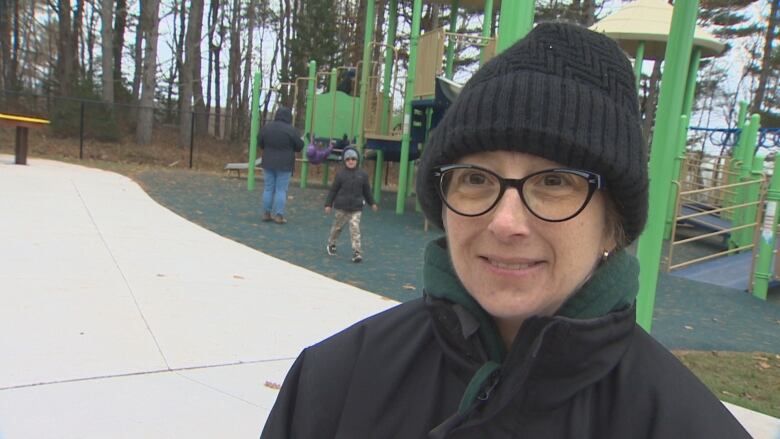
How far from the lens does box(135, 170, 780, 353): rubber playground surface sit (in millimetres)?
5746

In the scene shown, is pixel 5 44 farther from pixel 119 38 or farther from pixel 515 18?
pixel 515 18

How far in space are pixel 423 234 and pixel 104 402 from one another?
7.43 meters

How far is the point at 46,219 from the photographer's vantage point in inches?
279

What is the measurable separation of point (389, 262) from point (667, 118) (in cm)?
503

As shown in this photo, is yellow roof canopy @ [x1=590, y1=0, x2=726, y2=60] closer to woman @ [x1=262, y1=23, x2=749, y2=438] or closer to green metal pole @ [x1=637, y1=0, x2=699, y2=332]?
green metal pole @ [x1=637, y1=0, x2=699, y2=332]

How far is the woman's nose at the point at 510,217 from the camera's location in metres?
1.14

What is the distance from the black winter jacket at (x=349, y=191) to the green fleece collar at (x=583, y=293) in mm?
6465

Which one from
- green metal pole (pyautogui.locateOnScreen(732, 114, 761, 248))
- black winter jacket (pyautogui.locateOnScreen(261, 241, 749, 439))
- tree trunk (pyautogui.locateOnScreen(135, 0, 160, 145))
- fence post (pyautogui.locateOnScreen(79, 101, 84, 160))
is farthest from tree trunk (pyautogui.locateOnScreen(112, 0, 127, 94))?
black winter jacket (pyautogui.locateOnScreen(261, 241, 749, 439))

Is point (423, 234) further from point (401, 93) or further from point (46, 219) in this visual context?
point (46, 219)

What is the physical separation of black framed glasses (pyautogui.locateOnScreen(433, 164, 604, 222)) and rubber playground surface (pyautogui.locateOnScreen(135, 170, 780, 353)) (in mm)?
3587

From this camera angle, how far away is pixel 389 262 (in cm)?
753

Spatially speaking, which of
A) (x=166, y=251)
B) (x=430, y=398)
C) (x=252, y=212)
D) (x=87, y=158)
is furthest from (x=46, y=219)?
(x=87, y=158)

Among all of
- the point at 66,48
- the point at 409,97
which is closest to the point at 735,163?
the point at 409,97

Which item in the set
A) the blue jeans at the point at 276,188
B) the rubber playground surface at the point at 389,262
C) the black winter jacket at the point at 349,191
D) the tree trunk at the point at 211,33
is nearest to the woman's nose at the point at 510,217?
the rubber playground surface at the point at 389,262
